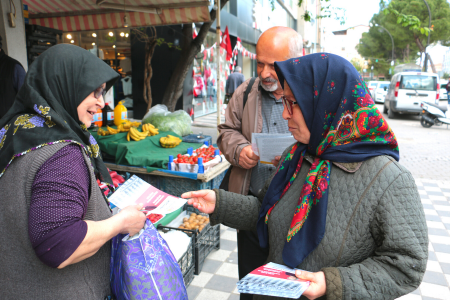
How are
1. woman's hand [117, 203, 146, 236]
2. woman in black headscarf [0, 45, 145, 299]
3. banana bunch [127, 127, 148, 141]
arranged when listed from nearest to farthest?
1. woman in black headscarf [0, 45, 145, 299]
2. woman's hand [117, 203, 146, 236]
3. banana bunch [127, 127, 148, 141]

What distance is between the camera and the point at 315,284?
3.85 feet

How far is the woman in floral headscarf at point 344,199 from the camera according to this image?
1.15 metres

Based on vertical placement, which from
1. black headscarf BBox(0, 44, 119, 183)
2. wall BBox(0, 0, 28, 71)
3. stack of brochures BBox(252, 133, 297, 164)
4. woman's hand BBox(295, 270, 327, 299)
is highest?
wall BBox(0, 0, 28, 71)

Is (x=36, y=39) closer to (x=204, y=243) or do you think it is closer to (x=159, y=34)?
(x=204, y=243)

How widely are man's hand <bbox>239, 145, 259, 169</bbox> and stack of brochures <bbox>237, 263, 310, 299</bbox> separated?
3.43ft

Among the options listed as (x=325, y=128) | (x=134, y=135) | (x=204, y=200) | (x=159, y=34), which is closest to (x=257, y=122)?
(x=204, y=200)

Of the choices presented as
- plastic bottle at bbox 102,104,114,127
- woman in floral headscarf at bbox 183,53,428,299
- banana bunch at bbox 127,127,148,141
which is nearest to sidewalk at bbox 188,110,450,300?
banana bunch at bbox 127,127,148,141

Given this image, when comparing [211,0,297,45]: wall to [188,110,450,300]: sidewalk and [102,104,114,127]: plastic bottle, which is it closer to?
[102,104,114,127]: plastic bottle

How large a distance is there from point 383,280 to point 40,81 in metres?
1.55

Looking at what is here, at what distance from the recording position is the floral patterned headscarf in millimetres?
1229

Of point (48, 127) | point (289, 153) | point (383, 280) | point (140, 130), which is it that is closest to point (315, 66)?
point (289, 153)

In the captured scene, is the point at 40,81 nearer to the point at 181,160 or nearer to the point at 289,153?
the point at 289,153

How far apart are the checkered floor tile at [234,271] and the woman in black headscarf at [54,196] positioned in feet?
6.07

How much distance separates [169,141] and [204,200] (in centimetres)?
311
